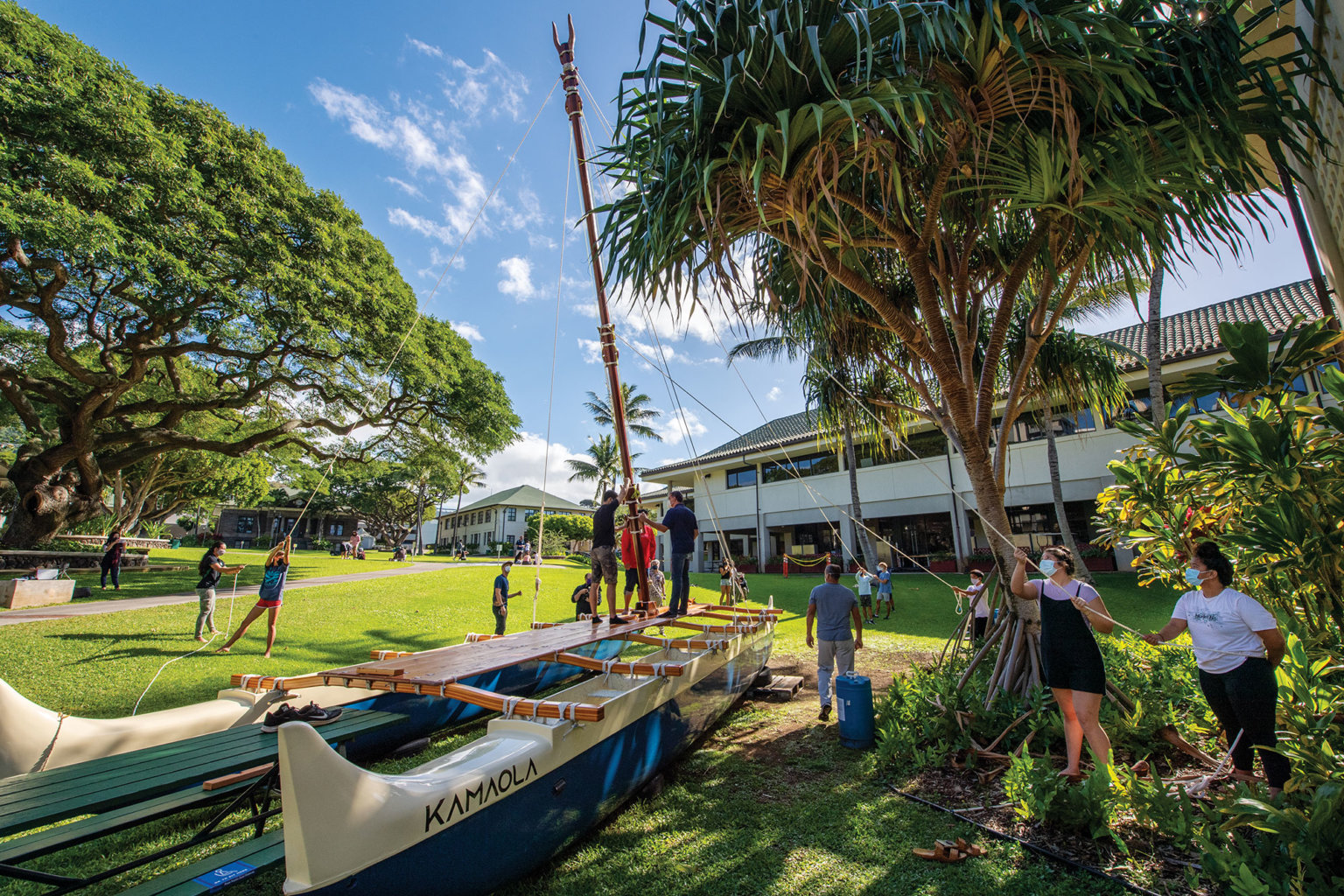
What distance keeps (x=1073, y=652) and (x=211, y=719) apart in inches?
247

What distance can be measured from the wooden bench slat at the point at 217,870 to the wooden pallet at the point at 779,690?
566cm

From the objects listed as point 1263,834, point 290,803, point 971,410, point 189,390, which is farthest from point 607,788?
point 189,390

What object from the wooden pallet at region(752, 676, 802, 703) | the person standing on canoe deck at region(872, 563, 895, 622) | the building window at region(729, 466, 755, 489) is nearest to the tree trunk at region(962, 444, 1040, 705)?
the wooden pallet at region(752, 676, 802, 703)

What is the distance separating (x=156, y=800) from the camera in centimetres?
342

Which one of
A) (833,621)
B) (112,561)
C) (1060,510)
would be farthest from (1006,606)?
(112,561)

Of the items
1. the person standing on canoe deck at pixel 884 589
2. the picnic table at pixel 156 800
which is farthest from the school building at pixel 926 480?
the picnic table at pixel 156 800

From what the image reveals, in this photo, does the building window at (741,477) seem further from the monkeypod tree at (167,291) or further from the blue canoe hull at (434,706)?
the blue canoe hull at (434,706)

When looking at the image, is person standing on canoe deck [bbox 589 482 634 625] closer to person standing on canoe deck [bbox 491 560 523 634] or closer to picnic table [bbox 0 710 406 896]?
person standing on canoe deck [bbox 491 560 523 634]

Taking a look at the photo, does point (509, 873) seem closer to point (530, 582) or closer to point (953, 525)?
point (530, 582)

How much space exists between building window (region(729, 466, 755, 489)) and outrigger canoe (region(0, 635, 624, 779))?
72.8 feet

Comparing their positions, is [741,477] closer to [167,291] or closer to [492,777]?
[167,291]

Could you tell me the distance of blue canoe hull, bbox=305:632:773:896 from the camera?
2617mm

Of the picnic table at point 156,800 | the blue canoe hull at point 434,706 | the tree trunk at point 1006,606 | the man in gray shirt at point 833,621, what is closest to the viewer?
the picnic table at point 156,800

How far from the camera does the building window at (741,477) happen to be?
91.0 feet
